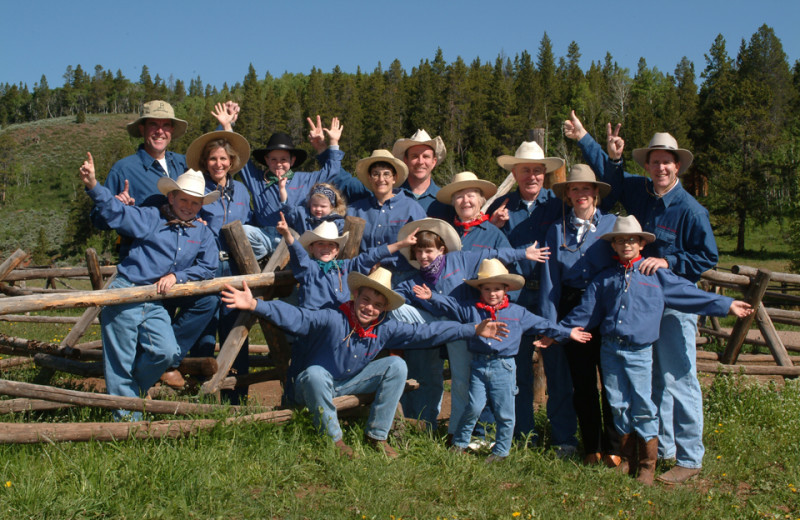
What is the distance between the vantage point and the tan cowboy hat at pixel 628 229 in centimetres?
507

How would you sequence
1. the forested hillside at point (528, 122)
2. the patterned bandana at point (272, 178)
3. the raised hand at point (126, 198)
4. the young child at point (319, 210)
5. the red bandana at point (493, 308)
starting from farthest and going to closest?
the forested hillside at point (528, 122)
the patterned bandana at point (272, 178)
the young child at point (319, 210)
the raised hand at point (126, 198)
the red bandana at point (493, 308)

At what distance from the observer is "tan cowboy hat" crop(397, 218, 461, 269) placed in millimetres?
5555

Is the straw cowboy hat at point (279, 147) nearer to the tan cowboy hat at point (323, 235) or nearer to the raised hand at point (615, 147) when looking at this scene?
the tan cowboy hat at point (323, 235)

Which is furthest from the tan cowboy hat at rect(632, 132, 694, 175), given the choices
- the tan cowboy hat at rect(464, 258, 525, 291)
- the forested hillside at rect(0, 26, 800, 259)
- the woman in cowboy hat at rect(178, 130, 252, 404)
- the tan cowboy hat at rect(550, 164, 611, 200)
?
the forested hillside at rect(0, 26, 800, 259)

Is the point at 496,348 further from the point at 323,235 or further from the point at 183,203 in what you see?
the point at 183,203

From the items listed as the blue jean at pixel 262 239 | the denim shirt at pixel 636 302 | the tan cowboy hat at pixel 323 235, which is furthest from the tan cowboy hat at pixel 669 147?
the blue jean at pixel 262 239

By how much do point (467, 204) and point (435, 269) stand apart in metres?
0.69

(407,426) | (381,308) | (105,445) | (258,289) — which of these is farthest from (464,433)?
(105,445)

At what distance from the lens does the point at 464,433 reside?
529 centimetres

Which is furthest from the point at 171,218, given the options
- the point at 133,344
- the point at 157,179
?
the point at 133,344

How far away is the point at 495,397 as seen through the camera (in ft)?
17.2

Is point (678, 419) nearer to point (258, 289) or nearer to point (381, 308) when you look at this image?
point (381, 308)

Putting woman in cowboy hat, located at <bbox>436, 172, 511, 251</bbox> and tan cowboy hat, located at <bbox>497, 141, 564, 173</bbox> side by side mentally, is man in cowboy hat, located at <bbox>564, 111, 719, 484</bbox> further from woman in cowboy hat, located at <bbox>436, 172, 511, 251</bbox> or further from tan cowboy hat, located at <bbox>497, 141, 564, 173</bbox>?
woman in cowboy hat, located at <bbox>436, 172, 511, 251</bbox>

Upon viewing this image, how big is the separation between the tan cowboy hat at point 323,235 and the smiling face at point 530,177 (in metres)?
1.67
